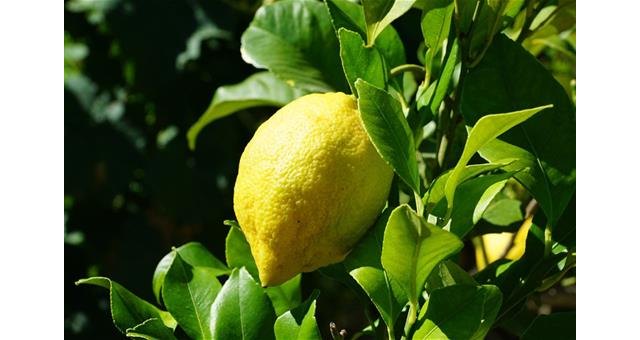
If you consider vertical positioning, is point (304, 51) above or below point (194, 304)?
above

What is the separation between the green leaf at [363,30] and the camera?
59cm

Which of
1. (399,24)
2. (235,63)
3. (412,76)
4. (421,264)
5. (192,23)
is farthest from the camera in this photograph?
(235,63)

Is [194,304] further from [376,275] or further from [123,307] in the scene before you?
[376,275]

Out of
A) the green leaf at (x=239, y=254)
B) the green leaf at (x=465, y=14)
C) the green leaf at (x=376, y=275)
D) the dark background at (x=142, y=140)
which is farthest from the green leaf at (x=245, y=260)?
the dark background at (x=142, y=140)

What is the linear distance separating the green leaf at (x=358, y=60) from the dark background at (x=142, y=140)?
1.01 metres

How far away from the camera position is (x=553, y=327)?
1.86 ft

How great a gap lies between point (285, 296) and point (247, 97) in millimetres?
317

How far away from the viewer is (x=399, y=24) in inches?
55.3

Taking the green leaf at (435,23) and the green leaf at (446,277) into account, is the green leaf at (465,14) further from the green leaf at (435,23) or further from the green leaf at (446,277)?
the green leaf at (446,277)

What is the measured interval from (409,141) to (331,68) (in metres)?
0.20

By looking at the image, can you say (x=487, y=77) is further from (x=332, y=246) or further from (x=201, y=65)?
(x=201, y=65)

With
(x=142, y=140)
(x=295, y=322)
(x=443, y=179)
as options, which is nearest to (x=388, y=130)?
(x=443, y=179)

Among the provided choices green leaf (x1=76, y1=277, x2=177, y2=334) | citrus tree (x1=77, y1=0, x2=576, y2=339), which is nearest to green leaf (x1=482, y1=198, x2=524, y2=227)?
citrus tree (x1=77, y1=0, x2=576, y2=339)

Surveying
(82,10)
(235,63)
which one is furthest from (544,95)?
(82,10)
